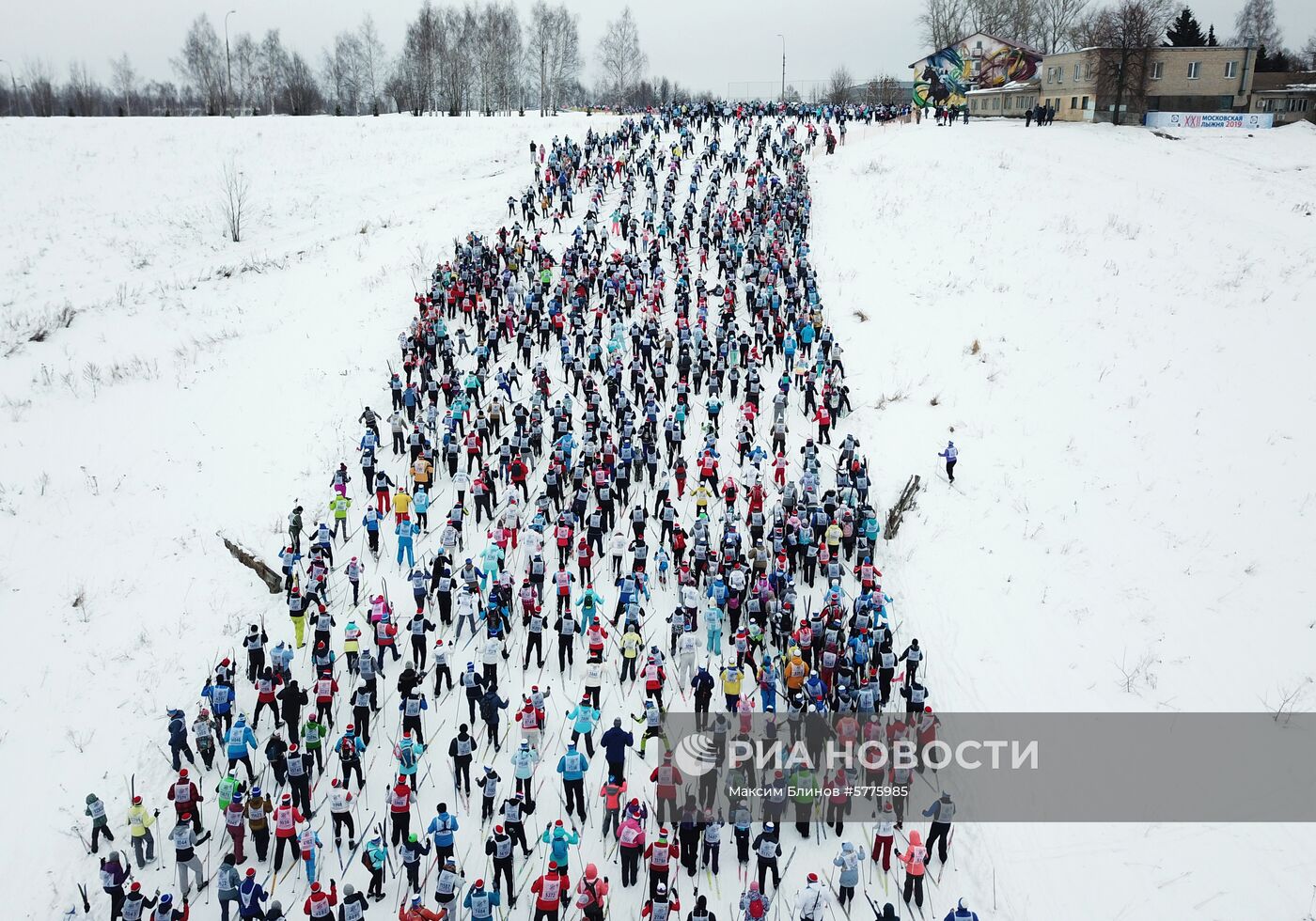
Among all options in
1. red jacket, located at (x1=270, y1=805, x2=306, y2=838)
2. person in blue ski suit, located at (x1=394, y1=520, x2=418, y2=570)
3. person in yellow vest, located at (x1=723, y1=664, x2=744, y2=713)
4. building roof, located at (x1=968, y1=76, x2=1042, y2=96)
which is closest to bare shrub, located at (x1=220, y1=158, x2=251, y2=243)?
person in blue ski suit, located at (x1=394, y1=520, x2=418, y2=570)

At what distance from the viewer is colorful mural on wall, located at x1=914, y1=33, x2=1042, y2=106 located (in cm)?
6256

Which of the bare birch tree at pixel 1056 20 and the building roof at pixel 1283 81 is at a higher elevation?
the bare birch tree at pixel 1056 20

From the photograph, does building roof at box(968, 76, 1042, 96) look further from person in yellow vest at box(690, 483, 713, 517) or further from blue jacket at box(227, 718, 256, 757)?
blue jacket at box(227, 718, 256, 757)

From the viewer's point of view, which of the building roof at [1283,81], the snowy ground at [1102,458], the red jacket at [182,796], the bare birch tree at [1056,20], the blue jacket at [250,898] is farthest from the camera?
the bare birch tree at [1056,20]

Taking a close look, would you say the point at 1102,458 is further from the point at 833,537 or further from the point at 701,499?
the point at 701,499

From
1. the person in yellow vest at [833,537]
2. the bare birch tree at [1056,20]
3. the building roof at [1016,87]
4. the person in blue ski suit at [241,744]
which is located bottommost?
the person in blue ski suit at [241,744]

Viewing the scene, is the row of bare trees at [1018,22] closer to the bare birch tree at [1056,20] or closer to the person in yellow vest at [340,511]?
the bare birch tree at [1056,20]

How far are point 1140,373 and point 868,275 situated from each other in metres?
11.1

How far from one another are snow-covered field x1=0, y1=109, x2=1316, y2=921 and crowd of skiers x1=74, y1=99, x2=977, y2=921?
0.89 metres

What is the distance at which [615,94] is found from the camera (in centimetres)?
10088

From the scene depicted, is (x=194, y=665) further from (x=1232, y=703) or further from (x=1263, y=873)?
(x=1232, y=703)

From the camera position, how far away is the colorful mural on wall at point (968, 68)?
62.6 m

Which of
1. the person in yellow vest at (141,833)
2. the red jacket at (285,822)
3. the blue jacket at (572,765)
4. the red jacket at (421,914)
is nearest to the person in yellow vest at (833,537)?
the blue jacket at (572,765)

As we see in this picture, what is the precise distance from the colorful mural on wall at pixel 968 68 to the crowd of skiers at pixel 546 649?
46.0 metres
